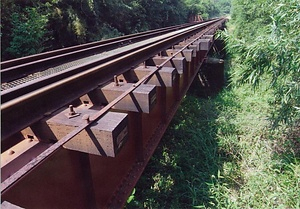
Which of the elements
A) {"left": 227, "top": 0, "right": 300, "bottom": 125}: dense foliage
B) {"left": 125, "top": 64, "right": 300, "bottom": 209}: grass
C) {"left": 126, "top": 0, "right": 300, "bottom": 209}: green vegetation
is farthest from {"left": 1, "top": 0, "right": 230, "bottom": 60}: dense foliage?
{"left": 227, "top": 0, "right": 300, "bottom": 125}: dense foliage

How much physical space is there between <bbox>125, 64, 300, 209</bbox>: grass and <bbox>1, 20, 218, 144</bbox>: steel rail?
2.26 m

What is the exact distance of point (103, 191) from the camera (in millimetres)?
1883

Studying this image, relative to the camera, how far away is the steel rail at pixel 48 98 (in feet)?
3.78

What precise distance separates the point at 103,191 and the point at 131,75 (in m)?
1.34

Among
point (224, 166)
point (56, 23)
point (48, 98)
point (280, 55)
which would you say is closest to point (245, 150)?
point (224, 166)

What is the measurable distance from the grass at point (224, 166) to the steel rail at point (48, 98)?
7.40ft

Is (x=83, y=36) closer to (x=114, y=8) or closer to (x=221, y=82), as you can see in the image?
(x=114, y=8)

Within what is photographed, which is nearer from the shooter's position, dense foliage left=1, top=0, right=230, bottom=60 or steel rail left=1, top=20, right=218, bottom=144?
steel rail left=1, top=20, right=218, bottom=144

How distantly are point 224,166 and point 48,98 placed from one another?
13.7ft

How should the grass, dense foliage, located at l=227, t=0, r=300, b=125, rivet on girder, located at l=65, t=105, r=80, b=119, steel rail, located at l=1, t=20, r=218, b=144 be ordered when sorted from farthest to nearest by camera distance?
the grass < dense foliage, located at l=227, t=0, r=300, b=125 < rivet on girder, located at l=65, t=105, r=80, b=119 < steel rail, located at l=1, t=20, r=218, b=144

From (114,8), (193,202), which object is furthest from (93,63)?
(114,8)

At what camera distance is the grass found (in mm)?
3926

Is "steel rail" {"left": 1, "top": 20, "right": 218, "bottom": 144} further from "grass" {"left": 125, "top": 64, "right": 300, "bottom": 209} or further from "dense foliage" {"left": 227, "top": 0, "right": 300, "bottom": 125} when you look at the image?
"dense foliage" {"left": 227, "top": 0, "right": 300, "bottom": 125}

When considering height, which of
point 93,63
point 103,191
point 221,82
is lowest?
point 221,82
